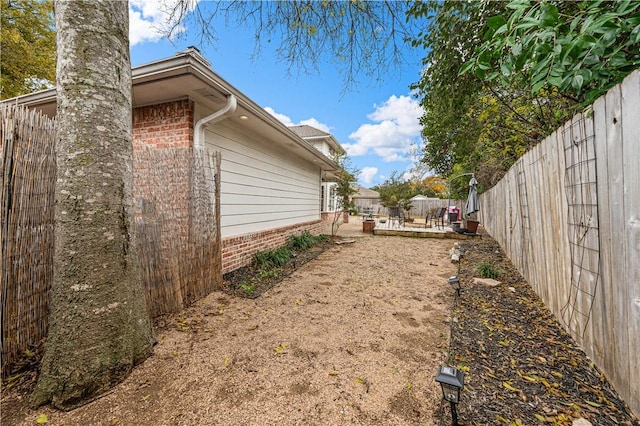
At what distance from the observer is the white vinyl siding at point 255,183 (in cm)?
442

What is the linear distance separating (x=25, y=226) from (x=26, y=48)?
1245cm

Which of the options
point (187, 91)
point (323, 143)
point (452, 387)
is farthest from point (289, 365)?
point (323, 143)

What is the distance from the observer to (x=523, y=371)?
6.57ft

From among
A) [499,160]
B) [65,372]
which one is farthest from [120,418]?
[499,160]

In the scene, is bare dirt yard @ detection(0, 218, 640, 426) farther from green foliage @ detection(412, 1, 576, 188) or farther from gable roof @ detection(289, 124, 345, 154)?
gable roof @ detection(289, 124, 345, 154)

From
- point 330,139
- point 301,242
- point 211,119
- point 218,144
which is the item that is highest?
point 330,139

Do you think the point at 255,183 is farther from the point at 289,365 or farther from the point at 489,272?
the point at 489,272

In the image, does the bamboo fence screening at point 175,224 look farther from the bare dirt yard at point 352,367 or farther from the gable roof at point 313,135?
the gable roof at point 313,135

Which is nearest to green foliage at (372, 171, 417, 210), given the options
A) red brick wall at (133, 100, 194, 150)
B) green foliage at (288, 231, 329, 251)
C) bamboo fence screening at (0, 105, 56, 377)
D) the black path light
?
green foliage at (288, 231, 329, 251)

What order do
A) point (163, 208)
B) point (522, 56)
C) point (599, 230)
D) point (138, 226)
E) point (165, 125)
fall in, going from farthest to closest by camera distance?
point (165, 125), point (163, 208), point (138, 226), point (599, 230), point (522, 56)

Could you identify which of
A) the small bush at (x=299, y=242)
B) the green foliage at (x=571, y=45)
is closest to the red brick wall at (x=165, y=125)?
the green foliage at (x=571, y=45)

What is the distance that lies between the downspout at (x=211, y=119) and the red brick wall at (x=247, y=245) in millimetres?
1614

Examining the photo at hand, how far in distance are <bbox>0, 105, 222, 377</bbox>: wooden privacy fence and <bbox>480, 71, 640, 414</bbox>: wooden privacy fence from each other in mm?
3738

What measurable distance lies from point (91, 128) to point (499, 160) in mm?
10025
